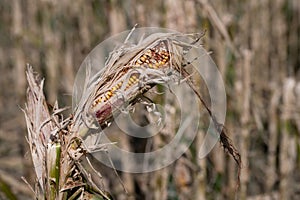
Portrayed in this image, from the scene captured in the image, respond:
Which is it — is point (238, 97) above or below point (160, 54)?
below

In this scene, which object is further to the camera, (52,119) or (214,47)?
(214,47)

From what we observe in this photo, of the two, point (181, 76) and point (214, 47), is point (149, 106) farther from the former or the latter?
point (214, 47)

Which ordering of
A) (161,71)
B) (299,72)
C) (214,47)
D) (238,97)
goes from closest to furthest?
1. (161,71)
2. (238,97)
3. (214,47)
4. (299,72)

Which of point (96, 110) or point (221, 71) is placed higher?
point (96, 110)

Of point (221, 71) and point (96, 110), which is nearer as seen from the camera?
point (96, 110)

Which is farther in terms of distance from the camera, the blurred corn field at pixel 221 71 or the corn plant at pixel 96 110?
the blurred corn field at pixel 221 71

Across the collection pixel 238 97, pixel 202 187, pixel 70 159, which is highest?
pixel 70 159

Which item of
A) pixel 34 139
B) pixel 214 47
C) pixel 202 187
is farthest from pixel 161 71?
pixel 214 47

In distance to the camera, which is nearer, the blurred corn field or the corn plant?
the corn plant
